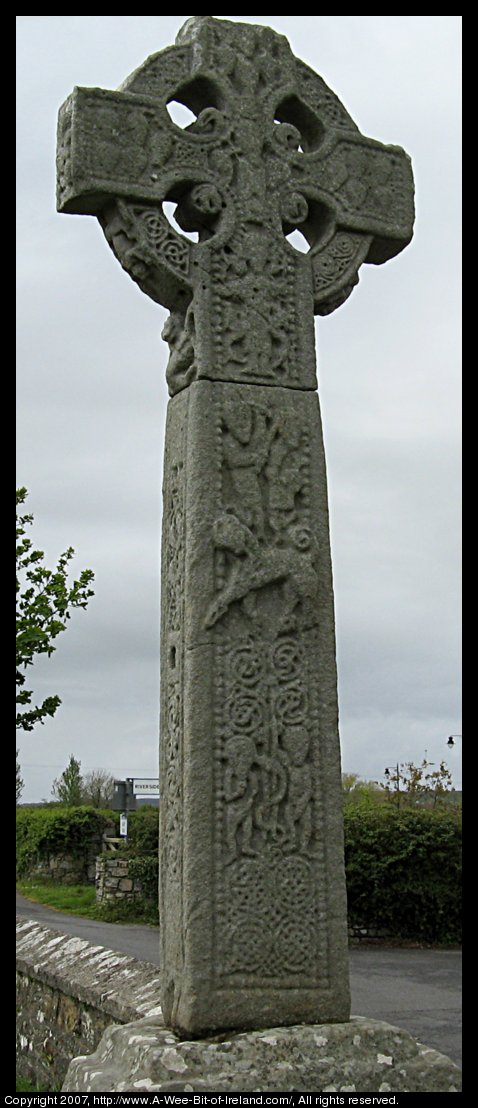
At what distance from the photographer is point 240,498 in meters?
4.28

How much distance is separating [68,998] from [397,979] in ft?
26.0

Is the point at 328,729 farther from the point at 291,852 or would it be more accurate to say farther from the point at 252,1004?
the point at 252,1004

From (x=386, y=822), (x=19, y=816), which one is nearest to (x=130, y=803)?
(x=19, y=816)

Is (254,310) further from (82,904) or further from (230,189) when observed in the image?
(82,904)

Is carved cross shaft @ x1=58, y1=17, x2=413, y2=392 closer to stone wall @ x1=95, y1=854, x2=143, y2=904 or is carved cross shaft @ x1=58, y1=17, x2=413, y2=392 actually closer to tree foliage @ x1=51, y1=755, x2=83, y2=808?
stone wall @ x1=95, y1=854, x2=143, y2=904

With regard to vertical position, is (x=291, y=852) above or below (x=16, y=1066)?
above

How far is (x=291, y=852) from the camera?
4.16m

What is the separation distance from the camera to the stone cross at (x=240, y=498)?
13.2 feet

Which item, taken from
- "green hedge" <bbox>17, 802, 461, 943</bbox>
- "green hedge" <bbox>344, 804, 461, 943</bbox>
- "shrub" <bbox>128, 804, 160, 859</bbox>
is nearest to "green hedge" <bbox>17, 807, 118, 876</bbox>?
"shrub" <bbox>128, 804, 160, 859</bbox>

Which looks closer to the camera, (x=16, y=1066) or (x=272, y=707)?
(x=272, y=707)

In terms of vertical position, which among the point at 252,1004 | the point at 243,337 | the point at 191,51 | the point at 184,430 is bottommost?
the point at 252,1004

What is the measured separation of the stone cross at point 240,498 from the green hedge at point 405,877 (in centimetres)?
1316

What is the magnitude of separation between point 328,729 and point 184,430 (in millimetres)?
1214

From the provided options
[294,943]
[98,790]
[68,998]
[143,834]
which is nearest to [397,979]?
[143,834]
